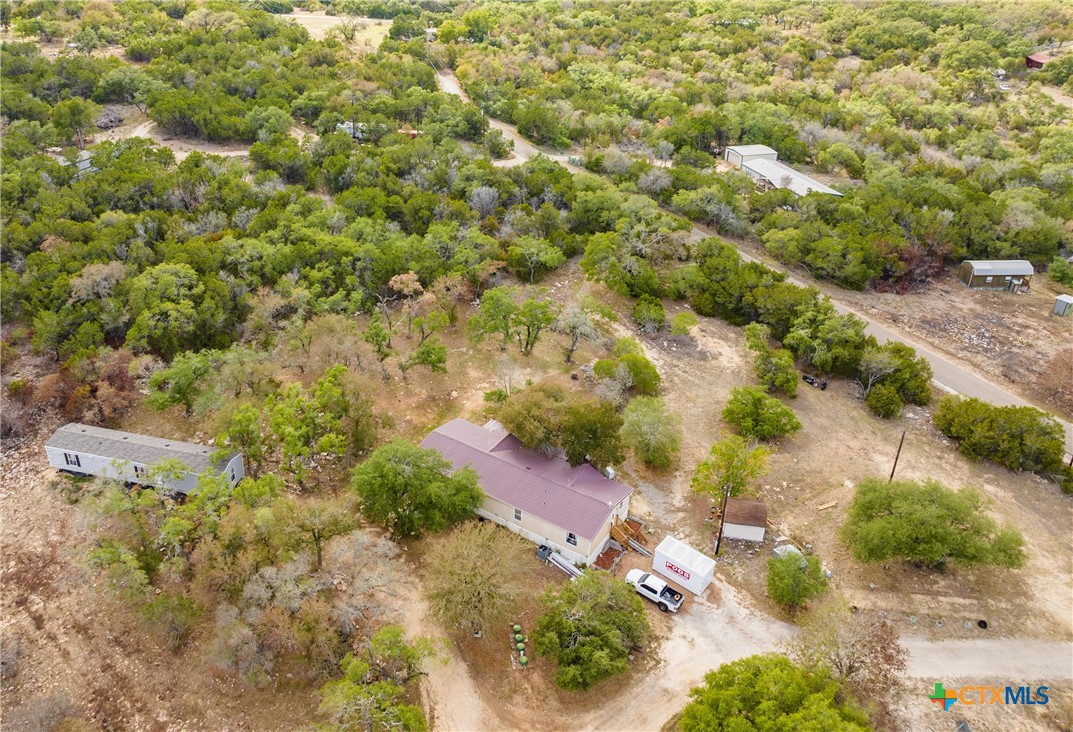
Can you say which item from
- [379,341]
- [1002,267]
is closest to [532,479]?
[379,341]

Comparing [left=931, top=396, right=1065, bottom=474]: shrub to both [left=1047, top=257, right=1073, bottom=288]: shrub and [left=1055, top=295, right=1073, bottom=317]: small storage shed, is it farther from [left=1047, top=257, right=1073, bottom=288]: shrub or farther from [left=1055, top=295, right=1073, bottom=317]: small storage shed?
[left=1047, top=257, right=1073, bottom=288]: shrub

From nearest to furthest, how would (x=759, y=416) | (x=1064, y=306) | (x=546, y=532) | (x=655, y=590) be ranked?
1. (x=655, y=590)
2. (x=546, y=532)
3. (x=759, y=416)
4. (x=1064, y=306)

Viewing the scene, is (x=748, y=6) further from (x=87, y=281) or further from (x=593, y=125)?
(x=87, y=281)

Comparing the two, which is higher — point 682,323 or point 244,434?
point 244,434

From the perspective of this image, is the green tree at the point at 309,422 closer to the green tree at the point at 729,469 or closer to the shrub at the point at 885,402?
the green tree at the point at 729,469

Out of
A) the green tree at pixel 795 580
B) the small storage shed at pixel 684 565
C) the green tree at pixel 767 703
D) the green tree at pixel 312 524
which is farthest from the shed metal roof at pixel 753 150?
the green tree at pixel 767 703

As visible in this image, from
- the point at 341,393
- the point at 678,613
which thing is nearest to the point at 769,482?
the point at 678,613

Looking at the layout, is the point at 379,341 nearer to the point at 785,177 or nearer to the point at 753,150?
the point at 785,177
